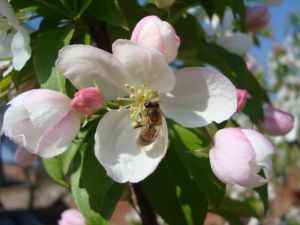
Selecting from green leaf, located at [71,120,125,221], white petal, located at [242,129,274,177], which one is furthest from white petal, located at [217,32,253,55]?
white petal, located at [242,129,274,177]

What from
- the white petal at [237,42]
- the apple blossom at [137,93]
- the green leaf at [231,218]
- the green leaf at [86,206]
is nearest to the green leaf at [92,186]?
the green leaf at [86,206]

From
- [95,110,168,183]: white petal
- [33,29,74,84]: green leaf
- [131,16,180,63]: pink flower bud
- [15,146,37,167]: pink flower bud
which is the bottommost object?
[15,146,37,167]: pink flower bud

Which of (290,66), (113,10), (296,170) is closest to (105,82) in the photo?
(113,10)

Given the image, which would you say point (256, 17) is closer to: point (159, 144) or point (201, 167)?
point (201, 167)

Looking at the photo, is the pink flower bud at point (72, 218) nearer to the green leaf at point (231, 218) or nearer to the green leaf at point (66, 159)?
the green leaf at point (66, 159)

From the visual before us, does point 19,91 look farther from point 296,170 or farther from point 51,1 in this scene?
point 296,170

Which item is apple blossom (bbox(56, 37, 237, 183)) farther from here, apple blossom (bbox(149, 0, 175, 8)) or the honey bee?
apple blossom (bbox(149, 0, 175, 8))

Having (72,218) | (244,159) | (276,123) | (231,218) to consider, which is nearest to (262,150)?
(244,159)
